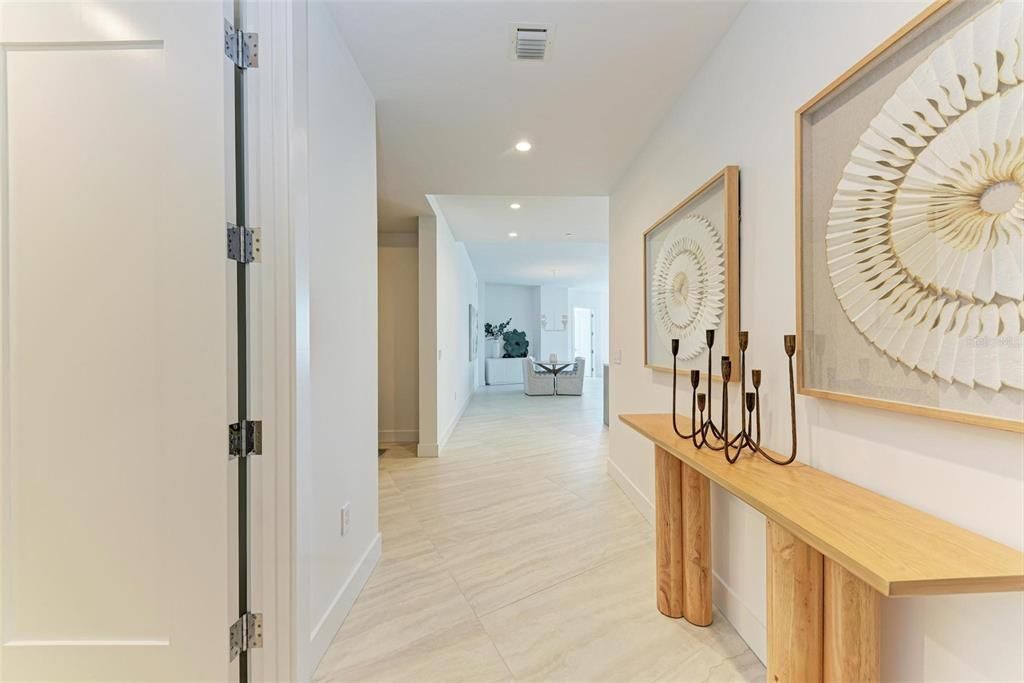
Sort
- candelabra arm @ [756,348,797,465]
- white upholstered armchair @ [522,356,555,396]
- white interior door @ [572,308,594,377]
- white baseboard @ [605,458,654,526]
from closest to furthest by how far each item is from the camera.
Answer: candelabra arm @ [756,348,797,465], white baseboard @ [605,458,654,526], white upholstered armchair @ [522,356,555,396], white interior door @ [572,308,594,377]

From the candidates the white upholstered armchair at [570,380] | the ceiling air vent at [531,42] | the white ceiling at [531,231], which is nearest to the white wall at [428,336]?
the white ceiling at [531,231]

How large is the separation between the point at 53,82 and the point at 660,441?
85.1 inches

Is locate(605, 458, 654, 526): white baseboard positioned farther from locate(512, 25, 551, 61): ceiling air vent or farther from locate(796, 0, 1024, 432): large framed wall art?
locate(512, 25, 551, 61): ceiling air vent

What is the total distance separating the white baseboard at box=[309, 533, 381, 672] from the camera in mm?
1514

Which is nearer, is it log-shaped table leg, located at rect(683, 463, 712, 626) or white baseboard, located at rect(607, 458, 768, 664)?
white baseboard, located at rect(607, 458, 768, 664)

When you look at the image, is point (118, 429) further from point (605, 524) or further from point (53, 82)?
point (605, 524)

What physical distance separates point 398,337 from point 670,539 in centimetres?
386

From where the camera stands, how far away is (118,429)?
1207 mm

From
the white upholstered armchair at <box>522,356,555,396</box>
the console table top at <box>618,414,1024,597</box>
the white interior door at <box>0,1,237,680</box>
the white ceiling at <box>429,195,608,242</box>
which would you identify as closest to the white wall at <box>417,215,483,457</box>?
the white ceiling at <box>429,195,608,242</box>

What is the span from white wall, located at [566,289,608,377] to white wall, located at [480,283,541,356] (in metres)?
1.06

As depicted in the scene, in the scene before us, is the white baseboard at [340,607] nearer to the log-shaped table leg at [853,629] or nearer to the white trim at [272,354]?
the white trim at [272,354]

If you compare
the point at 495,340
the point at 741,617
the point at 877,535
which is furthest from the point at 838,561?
the point at 495,340

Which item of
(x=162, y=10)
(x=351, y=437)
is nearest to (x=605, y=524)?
(x=351, y=437)

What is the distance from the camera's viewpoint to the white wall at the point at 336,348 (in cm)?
149
